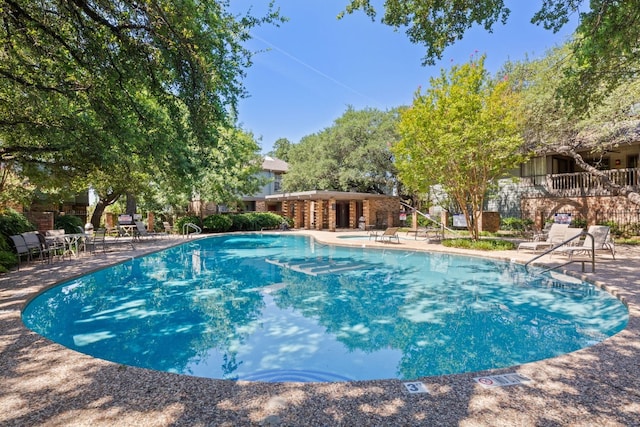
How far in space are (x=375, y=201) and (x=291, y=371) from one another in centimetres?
2185

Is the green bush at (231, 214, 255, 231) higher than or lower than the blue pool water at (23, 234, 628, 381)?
higher

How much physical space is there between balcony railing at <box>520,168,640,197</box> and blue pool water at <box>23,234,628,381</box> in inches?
404

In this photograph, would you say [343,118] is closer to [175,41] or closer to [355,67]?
[355,67]

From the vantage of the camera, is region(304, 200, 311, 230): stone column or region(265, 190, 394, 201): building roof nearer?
region(265, 190, 394, 201): building roof

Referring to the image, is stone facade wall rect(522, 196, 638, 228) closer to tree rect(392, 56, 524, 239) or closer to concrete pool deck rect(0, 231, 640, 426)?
tree rect(392, 56, 524, 239)

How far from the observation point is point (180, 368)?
4.17 metres

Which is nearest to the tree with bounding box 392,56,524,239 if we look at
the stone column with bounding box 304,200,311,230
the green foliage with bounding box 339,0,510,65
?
the green foliage with bounding box 339,0,510,65

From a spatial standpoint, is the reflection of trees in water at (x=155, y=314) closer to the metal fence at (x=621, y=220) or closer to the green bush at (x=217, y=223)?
the green bush at (x=217, y=223)

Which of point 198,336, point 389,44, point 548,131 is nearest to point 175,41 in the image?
point 198,336

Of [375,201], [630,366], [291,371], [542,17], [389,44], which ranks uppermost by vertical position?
[389,44]

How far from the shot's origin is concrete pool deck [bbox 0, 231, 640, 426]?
235 cm

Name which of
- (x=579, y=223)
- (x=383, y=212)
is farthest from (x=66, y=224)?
(x=579, y=223)

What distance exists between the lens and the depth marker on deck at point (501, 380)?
2.85m

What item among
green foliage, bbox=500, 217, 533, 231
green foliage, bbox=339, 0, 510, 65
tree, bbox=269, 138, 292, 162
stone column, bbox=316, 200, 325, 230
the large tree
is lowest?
green foliage, bbox=500, 217, 533, 231
